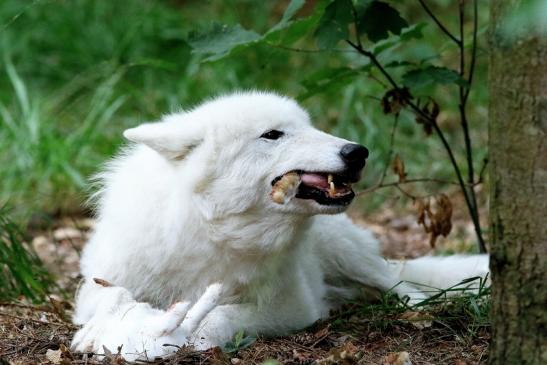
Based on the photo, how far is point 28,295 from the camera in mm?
4738

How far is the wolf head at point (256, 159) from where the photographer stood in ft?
11.6

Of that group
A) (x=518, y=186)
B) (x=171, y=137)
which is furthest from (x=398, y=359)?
(x=171, y=137)

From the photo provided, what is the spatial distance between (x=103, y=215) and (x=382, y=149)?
13.7 ft

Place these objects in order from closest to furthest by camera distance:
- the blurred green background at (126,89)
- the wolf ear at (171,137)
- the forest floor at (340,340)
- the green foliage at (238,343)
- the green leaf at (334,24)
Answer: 1. the forest floor at (340,340)
2. the green foliage at (238,343)
3. the wolf ear at (171,137)
4. the green leaf at (334,24)
5. the blurred green background at (126,89)

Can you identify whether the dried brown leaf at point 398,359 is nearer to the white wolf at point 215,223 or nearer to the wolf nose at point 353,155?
the white wolf at point 215,223

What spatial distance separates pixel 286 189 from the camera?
139 inches

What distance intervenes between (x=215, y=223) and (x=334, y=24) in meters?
1.05

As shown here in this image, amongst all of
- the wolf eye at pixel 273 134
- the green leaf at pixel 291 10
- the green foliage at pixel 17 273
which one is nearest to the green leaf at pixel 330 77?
the green leaf at pixel 291 10

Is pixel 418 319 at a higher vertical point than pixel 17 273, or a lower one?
higher

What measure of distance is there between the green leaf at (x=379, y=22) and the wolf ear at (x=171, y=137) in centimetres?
97

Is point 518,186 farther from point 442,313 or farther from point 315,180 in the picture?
point 442,313

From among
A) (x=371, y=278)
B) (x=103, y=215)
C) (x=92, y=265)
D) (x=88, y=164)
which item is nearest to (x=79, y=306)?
(x=92, y=265)

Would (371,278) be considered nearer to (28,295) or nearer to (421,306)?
(421,306)

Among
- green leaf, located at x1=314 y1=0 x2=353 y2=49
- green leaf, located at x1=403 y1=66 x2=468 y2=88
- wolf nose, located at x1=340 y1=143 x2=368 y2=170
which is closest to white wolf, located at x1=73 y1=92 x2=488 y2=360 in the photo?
wolf nose, located at x1=340 y1=143 x2=368 y2=170
